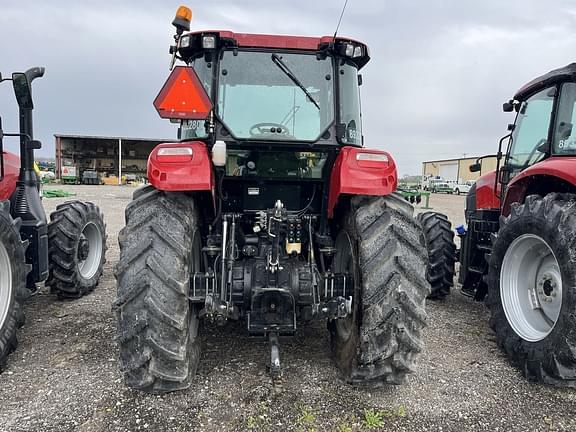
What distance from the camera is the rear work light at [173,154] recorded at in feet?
9.02

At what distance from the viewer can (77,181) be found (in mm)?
34250

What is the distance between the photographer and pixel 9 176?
429 centimetres

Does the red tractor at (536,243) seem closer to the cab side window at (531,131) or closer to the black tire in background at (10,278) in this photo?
the cab side window at (531,131)

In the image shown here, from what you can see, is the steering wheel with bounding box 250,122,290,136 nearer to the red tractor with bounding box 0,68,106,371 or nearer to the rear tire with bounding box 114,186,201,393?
the rear tire with bounding box 114,186,201,393

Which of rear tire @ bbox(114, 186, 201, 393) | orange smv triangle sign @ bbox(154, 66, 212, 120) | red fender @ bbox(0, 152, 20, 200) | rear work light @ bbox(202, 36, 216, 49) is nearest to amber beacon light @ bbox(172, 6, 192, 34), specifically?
rear work light @ bbox(202, 36, 216, 49)

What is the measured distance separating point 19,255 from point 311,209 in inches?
84.8

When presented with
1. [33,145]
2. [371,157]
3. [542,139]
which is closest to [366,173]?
[371,157]

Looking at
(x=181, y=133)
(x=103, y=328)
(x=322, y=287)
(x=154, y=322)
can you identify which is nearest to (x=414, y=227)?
(x=322, y=287)

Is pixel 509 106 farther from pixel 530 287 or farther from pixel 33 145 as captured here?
pixel 33 145

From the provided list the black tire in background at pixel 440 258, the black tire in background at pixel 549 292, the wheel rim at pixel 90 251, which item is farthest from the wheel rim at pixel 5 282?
the black tire in background at pixel 440 258

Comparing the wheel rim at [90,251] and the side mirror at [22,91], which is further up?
the side mirror at [22,91]

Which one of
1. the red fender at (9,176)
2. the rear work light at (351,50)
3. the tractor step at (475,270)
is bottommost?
the tractor step at (475,270)

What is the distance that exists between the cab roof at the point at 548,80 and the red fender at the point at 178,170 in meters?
3.29

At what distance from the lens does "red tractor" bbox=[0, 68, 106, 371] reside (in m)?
3.20
